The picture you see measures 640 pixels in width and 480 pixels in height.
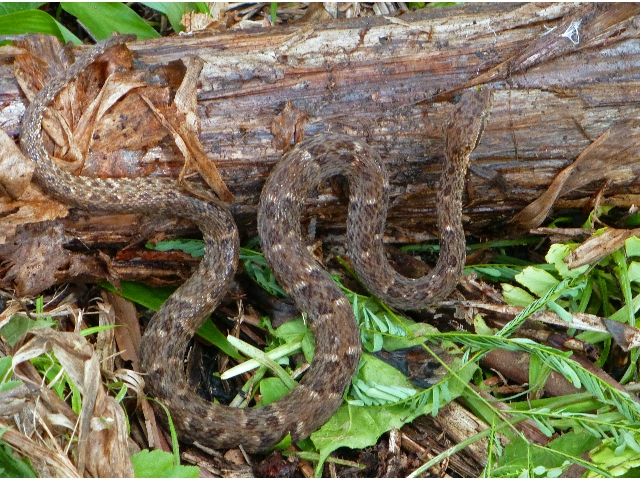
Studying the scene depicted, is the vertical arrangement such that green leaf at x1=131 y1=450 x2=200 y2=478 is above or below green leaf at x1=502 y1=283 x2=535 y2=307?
below

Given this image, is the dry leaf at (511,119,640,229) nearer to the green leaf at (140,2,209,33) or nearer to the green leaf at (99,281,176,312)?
the green leaf at (99,281,176,312)

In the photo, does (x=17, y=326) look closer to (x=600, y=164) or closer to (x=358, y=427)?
(x=358, y=427)

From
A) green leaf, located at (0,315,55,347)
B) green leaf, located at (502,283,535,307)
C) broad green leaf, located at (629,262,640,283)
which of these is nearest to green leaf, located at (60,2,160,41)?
green leaf, located at (0,315,55,347)

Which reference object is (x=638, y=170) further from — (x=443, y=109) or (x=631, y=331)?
(x=443, y=109)

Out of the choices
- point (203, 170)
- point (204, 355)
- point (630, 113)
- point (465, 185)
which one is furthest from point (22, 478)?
point (630, 113)

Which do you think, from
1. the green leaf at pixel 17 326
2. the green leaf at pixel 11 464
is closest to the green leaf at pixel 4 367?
the green leaf at pixel 11 464
